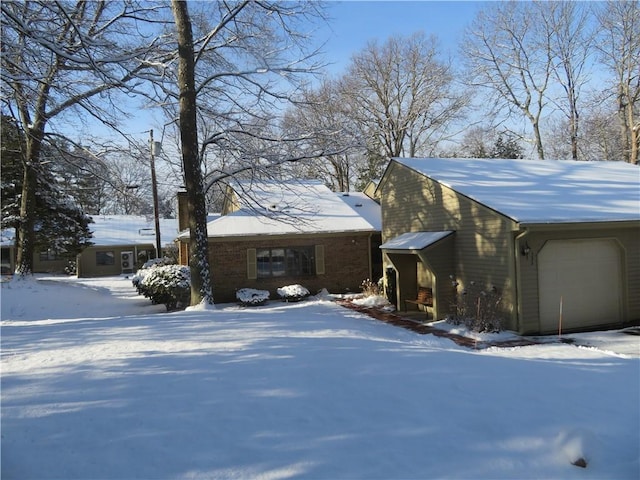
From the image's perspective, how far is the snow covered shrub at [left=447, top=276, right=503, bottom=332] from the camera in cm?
1041

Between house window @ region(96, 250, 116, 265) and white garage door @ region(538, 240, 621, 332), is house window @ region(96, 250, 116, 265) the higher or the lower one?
the higher one

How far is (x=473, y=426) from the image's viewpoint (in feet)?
14.3

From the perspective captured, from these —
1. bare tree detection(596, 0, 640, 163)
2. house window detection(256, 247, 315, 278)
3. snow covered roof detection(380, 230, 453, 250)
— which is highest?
bare tree detection(596, 0, 640, 163)

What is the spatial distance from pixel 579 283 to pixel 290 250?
10.4 metres

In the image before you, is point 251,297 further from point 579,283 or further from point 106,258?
point 106,258

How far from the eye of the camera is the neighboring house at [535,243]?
10.3 meters

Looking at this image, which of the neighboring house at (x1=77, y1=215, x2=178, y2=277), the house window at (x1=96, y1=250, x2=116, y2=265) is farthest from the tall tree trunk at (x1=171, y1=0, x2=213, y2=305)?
the house window at (x1=96, y1=250, x2=116, y2=265)

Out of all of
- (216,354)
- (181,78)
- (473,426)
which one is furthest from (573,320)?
A: (181,78)

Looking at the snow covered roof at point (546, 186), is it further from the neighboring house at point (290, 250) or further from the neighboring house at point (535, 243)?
the neighboring house at point (290, 250)

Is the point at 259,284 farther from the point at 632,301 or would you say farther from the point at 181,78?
the point at 632,301

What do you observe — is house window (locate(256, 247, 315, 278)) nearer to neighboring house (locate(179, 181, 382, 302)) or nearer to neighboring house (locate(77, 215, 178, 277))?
neighboring house (locate(179, 181, 382, 302))

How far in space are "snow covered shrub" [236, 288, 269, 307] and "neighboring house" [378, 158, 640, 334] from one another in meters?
5.31

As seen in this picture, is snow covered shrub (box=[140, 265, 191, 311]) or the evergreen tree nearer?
snow covered shrub (box=[140, 265, 191, 311])

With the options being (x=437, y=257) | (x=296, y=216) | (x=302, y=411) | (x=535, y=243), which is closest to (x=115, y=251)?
(x=296, y=216)
